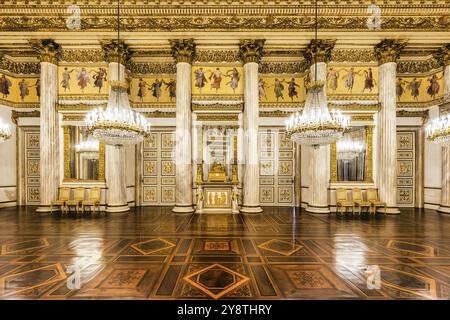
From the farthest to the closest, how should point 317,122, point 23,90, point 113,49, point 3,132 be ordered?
point 23,90 → point 113,49 → point 3,132 → point 317,122

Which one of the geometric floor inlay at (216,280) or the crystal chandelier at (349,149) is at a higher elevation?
the crystal chandelier at (349,149)

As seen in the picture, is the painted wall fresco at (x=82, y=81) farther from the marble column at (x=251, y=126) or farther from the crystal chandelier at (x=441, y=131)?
the crystal chandelier at (x=441, y=131)

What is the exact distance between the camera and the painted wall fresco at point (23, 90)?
28.8ft

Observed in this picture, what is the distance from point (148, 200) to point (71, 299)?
22.2 feet

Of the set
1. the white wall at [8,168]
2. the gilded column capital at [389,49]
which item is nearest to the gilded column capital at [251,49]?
the gilded column capital at [389,49]

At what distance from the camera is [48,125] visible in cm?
761

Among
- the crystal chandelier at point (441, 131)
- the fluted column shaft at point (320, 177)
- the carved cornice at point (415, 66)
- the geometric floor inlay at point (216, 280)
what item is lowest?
the geometric floor inlay at point (216, 280)

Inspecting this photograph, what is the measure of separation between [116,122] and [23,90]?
22.4ft

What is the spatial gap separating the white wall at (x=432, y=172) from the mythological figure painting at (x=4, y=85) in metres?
15.3

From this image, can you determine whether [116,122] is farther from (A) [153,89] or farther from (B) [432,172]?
(B) [432,172]

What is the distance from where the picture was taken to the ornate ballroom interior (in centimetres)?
518

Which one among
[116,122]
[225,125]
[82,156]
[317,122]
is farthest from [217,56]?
[82,156]

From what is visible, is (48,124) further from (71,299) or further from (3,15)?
(71,299)

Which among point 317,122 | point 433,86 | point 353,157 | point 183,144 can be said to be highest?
point 433,86
